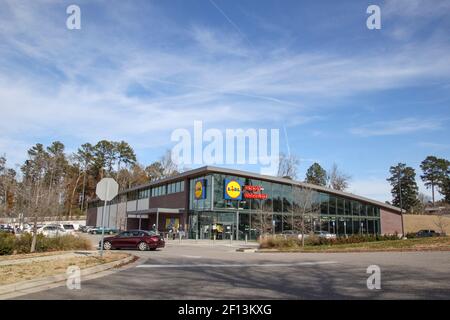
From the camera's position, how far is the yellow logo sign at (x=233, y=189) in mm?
45781

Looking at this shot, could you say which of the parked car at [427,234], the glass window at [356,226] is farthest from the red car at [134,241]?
the glass window at [356,226]

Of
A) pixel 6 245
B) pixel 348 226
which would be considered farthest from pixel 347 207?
pixel 6 245

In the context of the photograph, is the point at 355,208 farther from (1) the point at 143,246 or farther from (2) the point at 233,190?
(1) the point at 143,246

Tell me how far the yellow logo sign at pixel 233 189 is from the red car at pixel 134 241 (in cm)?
1966

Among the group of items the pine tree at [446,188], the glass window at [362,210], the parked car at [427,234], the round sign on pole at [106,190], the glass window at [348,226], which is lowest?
the parked car at [427,234]

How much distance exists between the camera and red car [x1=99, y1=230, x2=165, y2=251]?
26047 millimetres

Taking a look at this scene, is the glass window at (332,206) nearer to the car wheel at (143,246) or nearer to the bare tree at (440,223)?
the bare tree at (440,223)

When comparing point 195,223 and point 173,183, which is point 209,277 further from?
point 173,183

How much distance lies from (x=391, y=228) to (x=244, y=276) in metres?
54.7

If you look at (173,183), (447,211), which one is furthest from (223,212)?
(447,211)

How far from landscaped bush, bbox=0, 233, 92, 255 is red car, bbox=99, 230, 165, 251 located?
290cm

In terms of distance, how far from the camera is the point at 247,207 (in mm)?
46750

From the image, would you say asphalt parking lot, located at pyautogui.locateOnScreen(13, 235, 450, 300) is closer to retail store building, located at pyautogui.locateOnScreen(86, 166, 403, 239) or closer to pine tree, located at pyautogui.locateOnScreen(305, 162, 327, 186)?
retail store building, located at pyautogui.locateOnScreen(86, 166, 403, 239)

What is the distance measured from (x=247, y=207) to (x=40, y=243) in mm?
28496
